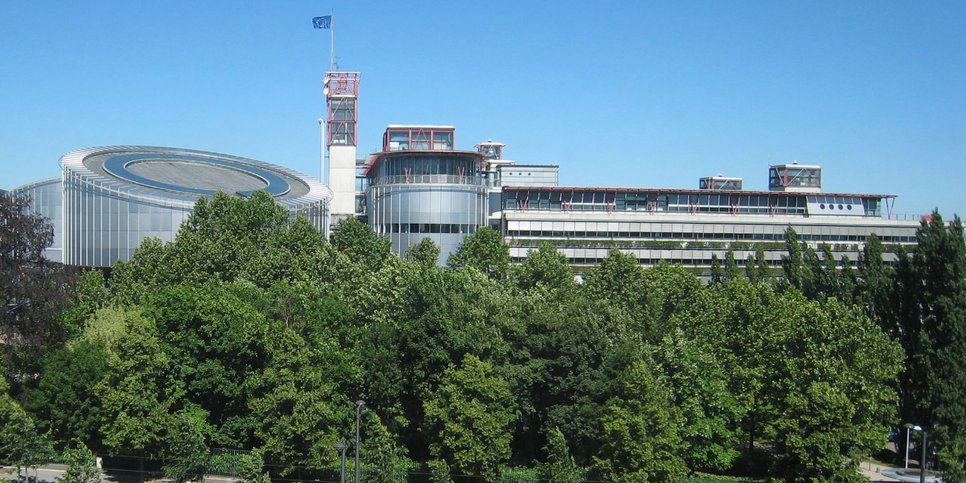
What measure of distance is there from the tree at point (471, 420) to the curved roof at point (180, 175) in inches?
2067

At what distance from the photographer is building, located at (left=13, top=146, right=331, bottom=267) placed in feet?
297

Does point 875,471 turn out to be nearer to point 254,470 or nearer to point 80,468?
point 254,470

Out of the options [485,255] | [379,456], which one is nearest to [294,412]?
[379,456]

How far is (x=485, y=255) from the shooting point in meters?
95.1

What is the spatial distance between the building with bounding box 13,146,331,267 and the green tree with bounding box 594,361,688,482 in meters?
56.5

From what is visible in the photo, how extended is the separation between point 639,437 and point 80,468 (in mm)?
29632

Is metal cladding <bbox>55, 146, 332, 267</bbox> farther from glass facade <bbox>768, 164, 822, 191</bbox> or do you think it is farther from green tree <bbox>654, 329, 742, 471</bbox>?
glass facade <bbox>768, 164, 822, 191</bbox>

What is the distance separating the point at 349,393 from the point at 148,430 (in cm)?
1205

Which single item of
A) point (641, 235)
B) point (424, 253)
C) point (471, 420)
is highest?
point (641, 235)

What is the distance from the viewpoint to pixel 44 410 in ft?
170

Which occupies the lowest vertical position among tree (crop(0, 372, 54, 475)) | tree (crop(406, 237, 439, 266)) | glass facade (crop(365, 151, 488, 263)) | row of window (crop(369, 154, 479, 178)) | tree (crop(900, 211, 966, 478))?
tree (crop(0, 372, 54, 475))

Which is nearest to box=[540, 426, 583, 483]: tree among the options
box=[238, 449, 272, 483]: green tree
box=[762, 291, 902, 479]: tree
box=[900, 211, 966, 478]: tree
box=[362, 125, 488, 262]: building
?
box=[762, 291, 902, 479]: tree

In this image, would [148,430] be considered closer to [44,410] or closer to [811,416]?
[44,410]

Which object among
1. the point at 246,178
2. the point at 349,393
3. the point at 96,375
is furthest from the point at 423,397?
the point at 246,178
